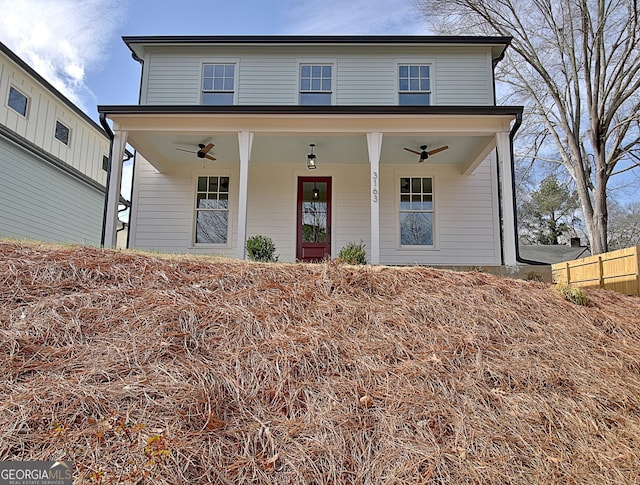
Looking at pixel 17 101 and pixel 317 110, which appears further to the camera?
pixel 17 101

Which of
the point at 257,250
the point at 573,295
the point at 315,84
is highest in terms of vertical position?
the point at 315,84

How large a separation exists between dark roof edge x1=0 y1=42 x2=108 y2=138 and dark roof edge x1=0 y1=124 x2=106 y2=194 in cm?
194

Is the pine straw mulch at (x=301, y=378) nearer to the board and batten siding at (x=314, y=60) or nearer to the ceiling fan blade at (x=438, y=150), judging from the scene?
the ceiling fan blade at (x=438, y=150)

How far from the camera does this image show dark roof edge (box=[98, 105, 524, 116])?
7.84 m

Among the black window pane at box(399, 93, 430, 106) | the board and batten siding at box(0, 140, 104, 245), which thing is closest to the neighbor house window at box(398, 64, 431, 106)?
the black window pane at box(399, 93, 430, 106)

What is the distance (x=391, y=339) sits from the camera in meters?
3.82

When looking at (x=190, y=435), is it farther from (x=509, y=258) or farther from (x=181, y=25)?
(x=181, y=25)

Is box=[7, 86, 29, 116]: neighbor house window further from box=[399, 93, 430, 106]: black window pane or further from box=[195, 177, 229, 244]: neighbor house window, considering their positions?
box=[399, 93, 430, 106]: black window pane

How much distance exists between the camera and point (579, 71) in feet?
42.3

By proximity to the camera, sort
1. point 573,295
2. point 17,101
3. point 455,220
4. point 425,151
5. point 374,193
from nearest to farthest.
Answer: point 573,295 → point 374,193 → point 425,151 → point 455,220 → point 17,101

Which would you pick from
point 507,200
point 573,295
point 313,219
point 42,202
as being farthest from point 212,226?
point 573,295

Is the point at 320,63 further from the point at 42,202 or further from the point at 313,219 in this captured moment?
the point at 42,202

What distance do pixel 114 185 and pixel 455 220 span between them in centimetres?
746

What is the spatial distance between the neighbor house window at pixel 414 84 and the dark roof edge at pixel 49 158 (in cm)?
952
